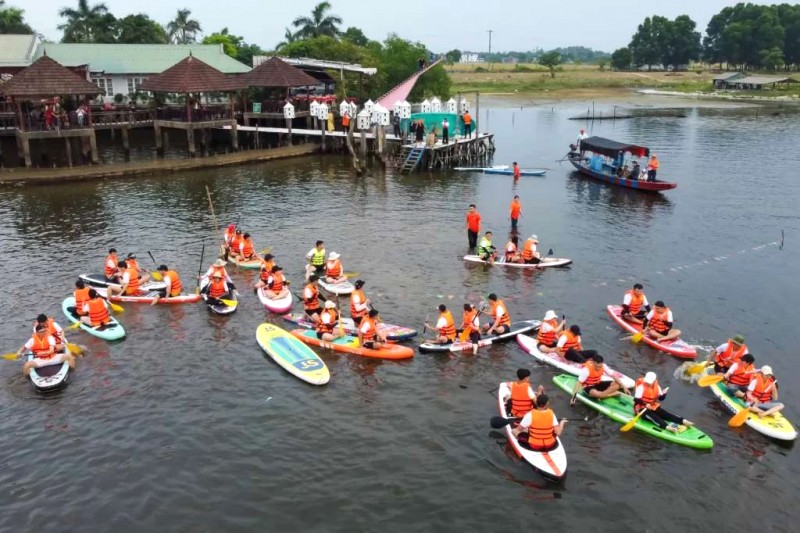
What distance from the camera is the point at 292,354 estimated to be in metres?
18.0

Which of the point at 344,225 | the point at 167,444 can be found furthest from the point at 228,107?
the point at 167,444

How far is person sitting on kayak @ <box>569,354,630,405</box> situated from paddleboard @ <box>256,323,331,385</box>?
6.51 meters

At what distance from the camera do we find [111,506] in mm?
12742

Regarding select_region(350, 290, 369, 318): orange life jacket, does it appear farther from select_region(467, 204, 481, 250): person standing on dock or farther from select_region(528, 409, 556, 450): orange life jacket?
select_region(467, 204, 481, 250): person standing on dock

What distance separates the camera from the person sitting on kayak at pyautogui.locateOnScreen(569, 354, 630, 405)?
15789 mm

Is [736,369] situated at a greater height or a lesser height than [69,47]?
lesser

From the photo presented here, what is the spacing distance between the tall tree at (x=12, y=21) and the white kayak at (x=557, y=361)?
2918 inches

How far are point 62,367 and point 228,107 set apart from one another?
38011mm

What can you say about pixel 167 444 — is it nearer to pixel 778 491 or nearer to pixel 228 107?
pixel 778 491

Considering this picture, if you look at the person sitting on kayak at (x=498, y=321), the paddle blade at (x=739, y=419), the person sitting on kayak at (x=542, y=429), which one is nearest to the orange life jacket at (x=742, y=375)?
the paddle blade at (x=739, y=419)

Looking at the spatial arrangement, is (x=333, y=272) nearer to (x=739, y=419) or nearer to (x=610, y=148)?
(x=739, y=419)

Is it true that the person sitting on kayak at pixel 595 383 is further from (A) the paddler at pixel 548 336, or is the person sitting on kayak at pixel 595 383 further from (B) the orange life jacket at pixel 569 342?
(A) the paddler at pixel 548 336

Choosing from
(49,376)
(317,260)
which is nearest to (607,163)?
(317,260)

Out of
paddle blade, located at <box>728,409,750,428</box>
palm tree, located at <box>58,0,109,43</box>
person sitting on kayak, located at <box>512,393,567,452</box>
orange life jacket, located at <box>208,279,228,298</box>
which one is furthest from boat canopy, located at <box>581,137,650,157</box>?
palm tree, located at <box>58,0,109,43</box>
